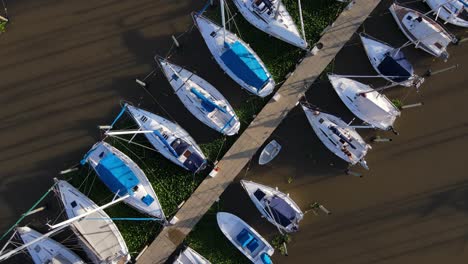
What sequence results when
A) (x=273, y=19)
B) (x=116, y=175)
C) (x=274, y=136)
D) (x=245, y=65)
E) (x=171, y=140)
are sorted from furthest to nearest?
1. (x=274, y=136)
2. (x=273, y=19)
3. (x=171, y=140)
4. (x=245, y=65)
5. (x=116, y=175)

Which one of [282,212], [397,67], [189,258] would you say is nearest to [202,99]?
[282,212]

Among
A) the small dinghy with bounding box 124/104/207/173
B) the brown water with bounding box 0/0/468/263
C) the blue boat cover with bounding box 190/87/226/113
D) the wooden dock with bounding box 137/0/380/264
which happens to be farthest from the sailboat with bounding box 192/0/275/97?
the small dinghy with bounding box 124/104/207/173

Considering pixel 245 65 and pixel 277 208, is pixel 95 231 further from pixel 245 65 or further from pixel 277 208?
pixel 245 65

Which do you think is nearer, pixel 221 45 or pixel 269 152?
pixel 221 45

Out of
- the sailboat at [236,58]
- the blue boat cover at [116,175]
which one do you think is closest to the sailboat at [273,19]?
the sailboat at [236,58]

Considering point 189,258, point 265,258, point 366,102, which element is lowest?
point 189,258

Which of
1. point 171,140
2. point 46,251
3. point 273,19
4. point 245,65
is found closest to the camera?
point 46,251

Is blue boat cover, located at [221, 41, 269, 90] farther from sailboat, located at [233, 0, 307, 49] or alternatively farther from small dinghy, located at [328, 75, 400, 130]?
small dinghy, located at [328, 75, 400, 130]

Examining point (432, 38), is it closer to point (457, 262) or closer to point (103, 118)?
point (457, 262)

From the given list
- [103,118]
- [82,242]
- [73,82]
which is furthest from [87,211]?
[73,82]
